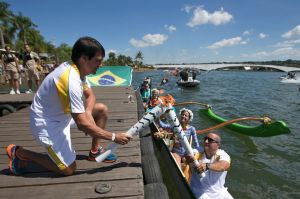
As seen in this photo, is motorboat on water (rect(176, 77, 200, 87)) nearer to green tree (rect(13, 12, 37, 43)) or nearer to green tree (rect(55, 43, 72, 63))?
green tree (rect(13, 12, 37, 43))

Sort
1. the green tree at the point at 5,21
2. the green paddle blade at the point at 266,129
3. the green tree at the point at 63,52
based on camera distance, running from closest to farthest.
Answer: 1. the green paddle blade at the point at 266,129
2. the green tree at the point at 5,21
3. the green tree at the point at 63,52

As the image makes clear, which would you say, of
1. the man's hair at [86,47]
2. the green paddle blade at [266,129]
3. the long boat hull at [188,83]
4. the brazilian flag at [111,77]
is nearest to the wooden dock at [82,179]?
the man's hair at [86,47]

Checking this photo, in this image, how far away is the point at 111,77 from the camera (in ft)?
49.0

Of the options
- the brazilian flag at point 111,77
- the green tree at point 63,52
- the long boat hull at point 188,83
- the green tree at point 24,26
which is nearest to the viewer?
the brazilian flag at point 111,77

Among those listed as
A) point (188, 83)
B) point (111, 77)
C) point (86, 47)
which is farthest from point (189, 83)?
point (86, 47)

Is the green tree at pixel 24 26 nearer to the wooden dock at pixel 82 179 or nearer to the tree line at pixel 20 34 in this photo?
the tree line at pixel 20 34

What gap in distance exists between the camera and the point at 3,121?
6332mm

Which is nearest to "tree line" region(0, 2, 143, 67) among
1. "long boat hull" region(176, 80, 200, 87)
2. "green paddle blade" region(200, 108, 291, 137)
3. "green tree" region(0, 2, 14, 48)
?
"green tree" region(0, 2, 14, 48)

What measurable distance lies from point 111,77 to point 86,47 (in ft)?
40.4

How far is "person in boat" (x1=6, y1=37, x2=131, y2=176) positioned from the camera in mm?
2732

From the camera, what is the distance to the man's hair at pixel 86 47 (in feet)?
9.07

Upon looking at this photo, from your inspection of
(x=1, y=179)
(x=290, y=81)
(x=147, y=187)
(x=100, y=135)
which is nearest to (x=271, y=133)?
(x=147, y=187)

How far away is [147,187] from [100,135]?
38.2 inches

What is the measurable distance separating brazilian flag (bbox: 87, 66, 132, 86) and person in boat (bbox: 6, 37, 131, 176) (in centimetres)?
1156
